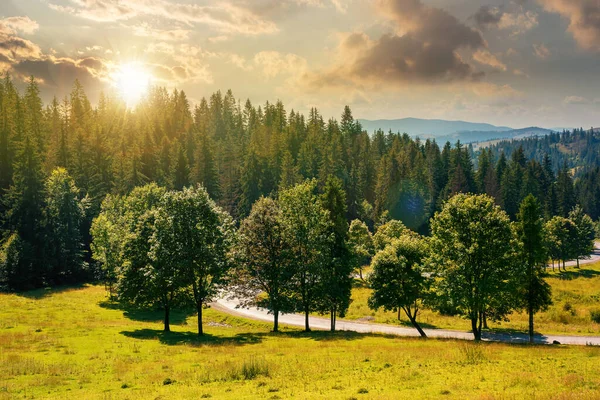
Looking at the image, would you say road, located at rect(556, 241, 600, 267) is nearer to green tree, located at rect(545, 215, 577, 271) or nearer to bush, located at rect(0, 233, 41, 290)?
green tree, located at rect(545, 215, 577, 271)

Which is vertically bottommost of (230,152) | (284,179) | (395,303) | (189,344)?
(189,344)

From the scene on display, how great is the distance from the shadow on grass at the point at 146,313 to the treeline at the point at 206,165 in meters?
20.8

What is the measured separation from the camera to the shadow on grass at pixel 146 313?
51875mm

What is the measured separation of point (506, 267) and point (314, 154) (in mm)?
89869

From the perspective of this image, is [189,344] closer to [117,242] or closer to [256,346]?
[256,346]

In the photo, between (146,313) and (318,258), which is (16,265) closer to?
(146,313)

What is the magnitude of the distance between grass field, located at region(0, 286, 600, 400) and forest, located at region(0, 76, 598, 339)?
571 centimetres

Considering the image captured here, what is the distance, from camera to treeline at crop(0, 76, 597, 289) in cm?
7438

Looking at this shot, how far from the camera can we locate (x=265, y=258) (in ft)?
144

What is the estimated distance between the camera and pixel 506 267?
123 ft

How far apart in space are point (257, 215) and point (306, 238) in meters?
5.92

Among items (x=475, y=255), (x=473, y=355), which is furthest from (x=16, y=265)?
(x=473, y=355)

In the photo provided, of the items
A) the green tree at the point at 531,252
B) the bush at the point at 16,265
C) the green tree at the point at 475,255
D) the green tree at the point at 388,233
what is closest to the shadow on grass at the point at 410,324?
the green tree at the point at 531,252

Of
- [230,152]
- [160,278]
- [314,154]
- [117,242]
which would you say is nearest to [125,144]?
[230,152]
